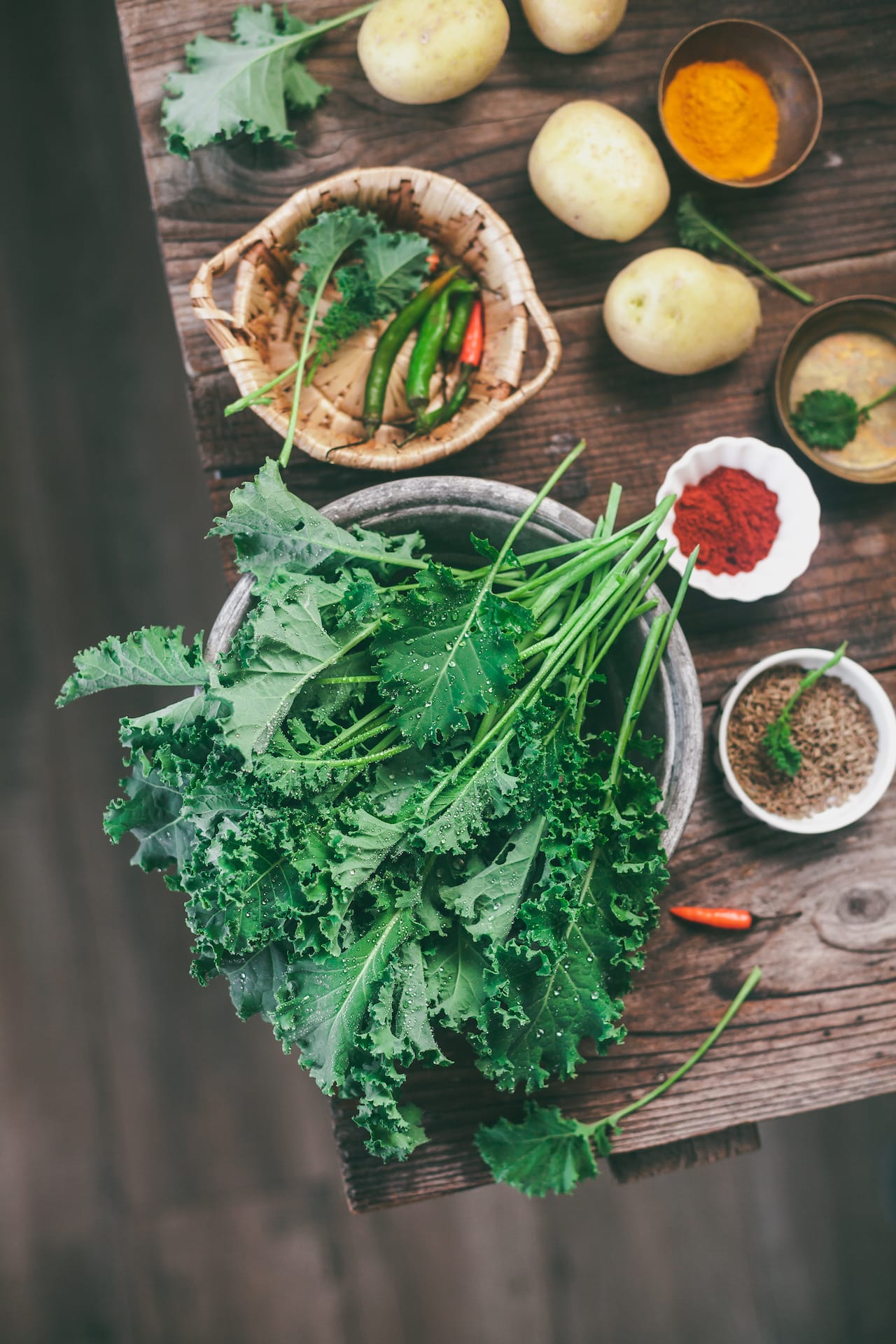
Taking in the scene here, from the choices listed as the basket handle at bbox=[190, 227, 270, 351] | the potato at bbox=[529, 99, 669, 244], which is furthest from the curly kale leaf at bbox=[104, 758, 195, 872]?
the potato at bbox=[529, 99, 669, 244]

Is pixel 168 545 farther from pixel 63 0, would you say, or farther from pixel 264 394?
pixel 63 0

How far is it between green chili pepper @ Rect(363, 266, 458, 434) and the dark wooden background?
2.32ft

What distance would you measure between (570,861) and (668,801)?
19 cm

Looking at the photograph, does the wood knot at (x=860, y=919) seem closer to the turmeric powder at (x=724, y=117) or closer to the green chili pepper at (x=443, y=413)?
the green chili pepper at (x=443, y=413)

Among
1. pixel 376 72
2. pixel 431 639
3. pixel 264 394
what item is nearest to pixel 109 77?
pixel 376 72

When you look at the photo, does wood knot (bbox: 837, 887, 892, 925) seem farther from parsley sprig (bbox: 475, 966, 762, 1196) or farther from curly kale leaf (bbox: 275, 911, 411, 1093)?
curly kale leaf (bbox: 275, 911, 411, 1093)

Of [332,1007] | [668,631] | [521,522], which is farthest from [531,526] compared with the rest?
[332,1007]

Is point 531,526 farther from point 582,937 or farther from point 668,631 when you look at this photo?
point 582,937

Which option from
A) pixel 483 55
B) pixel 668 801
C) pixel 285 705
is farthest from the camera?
pixel 483 55

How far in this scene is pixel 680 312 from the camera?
3.84 ft

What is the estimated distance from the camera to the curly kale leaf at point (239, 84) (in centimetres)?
112

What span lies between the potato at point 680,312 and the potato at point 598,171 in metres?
0.06

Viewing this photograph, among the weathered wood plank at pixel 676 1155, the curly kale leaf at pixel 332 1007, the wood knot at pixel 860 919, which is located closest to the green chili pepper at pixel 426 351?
the curly kale leaf at pixel 332 1007

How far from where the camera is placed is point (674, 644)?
1036mm
